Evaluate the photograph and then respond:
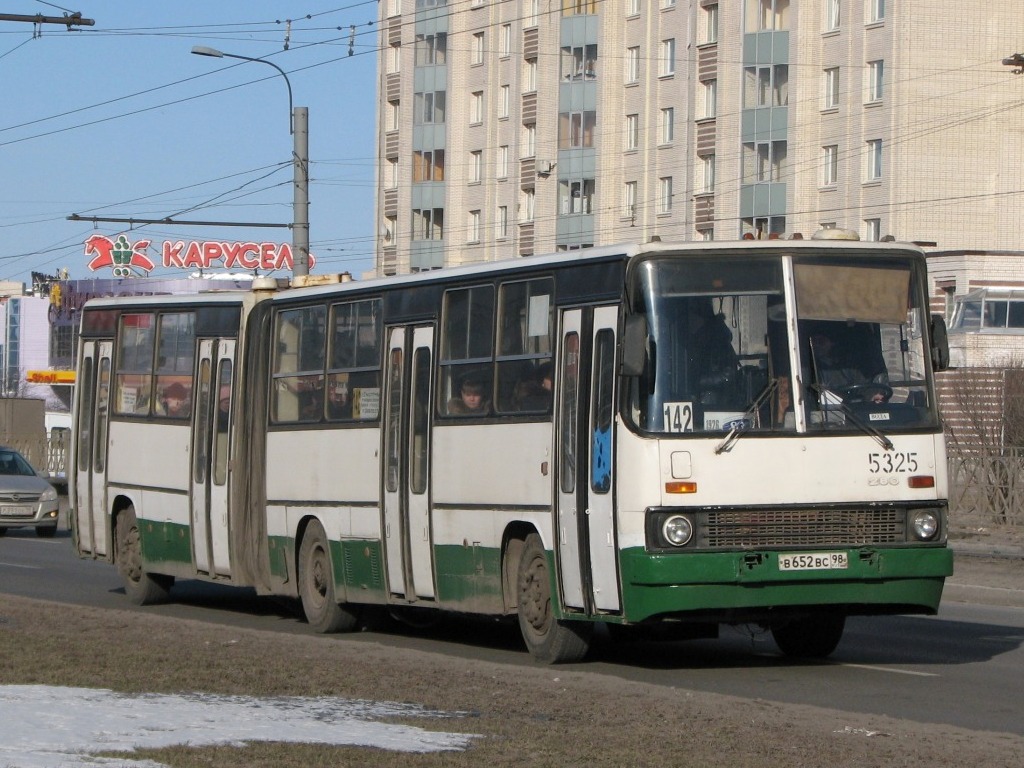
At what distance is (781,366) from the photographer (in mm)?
12555

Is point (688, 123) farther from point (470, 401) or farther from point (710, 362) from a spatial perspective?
point (710, 362)

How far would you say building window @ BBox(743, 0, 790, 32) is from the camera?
65.6 m

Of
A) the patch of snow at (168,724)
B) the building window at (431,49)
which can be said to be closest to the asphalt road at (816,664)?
the patch of snow at (168,724)

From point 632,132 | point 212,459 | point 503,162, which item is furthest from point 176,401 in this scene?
point 503,162

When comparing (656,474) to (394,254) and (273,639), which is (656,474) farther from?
(394,254)

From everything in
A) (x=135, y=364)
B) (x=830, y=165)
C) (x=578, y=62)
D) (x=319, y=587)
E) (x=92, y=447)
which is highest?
(x=578, y=62)

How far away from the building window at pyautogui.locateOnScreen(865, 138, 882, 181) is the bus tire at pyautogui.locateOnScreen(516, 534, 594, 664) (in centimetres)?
5028

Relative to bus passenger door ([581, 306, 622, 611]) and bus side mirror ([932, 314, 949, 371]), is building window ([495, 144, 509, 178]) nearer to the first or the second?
bus side mirror ([932, 314, 949, 371])

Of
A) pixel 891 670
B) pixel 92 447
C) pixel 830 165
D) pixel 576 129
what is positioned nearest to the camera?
pixel 891 670

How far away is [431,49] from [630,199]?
1375 cm

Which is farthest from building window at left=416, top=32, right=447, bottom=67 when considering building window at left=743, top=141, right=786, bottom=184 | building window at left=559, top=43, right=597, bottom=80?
building window at left=743, top=141, right=786, bottom=184

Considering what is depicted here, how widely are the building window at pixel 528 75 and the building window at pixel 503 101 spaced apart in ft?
5.02

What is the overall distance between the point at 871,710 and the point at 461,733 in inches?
120

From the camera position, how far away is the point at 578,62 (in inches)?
2894
